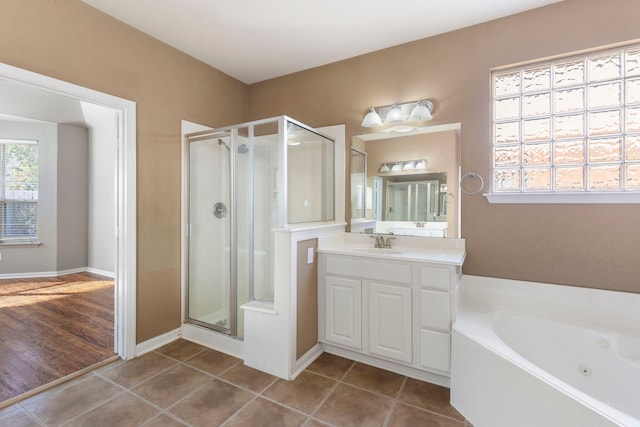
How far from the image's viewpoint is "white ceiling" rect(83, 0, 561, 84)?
2.13 m

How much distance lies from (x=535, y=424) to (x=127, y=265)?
9.20 feet

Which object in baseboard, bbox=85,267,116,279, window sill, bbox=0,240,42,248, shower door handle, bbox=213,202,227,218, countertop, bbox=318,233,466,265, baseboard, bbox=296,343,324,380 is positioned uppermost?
shower door handle, bbox=213,202,227,218

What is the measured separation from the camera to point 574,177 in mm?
2102

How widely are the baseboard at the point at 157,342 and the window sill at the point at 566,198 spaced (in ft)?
9.85

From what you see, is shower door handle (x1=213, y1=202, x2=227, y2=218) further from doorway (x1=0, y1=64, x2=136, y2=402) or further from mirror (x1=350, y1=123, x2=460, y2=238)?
mirror (x1=350, y1=123, x2=460, y2=238)

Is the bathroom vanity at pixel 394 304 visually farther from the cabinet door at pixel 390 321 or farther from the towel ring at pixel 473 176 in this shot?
the towel ring at pixel 473 176

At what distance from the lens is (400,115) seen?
257cm

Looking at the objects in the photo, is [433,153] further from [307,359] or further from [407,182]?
[307,359]

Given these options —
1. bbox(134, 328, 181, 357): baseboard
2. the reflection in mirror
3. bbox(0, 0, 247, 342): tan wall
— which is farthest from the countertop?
bbox(134, 328, 181, 357): baseboard

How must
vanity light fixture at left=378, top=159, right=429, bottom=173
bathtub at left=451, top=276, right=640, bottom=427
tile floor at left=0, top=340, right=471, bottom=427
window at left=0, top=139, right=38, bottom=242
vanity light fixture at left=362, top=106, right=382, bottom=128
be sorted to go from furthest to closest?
window at left=0, top=139, right=38, bottom=242 → vanity light fixture at left=362, top=106, right=382, bottom=128 → vanity light fixture at left=378, top=159, right=429, bottom=173 → tile floor at left=0, top=340, right=471, bottom=427 → bathtub at left=451, top=276, right=640, bottom=427

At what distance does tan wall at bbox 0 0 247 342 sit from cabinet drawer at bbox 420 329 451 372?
2.22 metres

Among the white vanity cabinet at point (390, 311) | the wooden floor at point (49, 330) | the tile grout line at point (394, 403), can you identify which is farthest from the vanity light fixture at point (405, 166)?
the wooden floor at point (49, 330)

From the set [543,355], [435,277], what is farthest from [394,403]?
[543,355]

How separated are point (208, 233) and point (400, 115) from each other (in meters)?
2.12
